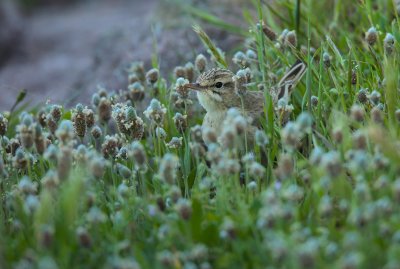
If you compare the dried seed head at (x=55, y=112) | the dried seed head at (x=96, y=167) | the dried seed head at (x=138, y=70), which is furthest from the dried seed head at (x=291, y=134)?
the dried seed head at (x=138, y=70)

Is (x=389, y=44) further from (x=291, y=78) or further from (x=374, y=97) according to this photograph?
(x=291, y=78)

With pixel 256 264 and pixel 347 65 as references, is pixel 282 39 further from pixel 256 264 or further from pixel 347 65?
pixel 256 264

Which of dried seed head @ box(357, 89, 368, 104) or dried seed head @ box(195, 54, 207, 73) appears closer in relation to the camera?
dried seed head @ box(357, 89, 368, 104)

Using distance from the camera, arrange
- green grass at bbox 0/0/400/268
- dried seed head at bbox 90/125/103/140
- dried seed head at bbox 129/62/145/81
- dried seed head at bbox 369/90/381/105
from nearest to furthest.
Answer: green grass at bbox 0/0/400/268, dried seed head at bbox 369/90/381/105, dried seed head at bbox 90/125/103/140, dried seed head at bbox 129/62/145/81

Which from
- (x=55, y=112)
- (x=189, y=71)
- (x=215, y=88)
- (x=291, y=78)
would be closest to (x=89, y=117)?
(x=55, y=112)

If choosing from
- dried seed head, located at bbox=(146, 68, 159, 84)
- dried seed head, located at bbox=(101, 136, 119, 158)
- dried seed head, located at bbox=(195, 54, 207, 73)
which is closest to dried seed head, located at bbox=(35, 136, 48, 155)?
dried seed head, located at bbox=(101, 136, 119, 158)

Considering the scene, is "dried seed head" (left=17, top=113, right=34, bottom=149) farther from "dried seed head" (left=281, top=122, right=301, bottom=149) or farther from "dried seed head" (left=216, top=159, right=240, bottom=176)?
"dried seed head" (left=281, top=122, right=301, bottom=149)

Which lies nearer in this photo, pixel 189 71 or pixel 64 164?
pixel 64 164
